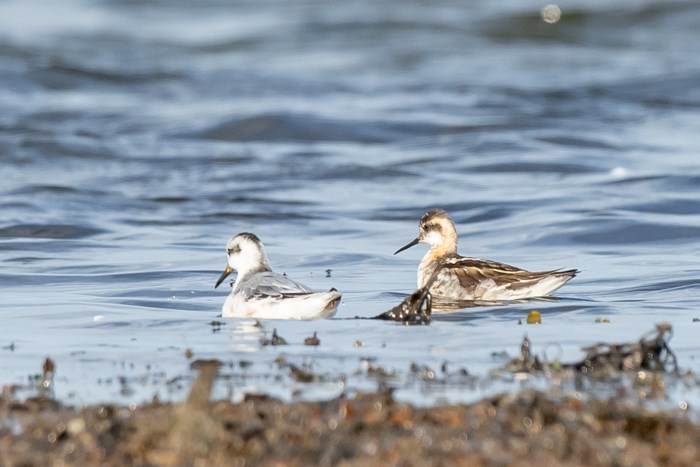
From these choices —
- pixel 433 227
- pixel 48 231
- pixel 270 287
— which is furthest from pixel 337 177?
pixel 270 287

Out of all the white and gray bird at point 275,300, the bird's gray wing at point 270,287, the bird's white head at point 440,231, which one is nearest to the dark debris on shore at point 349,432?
the white and gray bird at point 275,300

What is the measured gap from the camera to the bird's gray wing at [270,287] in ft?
29.6

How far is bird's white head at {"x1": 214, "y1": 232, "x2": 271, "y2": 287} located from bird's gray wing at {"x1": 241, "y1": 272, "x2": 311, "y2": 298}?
0.77 metres

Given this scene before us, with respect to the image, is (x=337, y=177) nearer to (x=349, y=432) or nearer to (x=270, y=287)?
(x=270, y=287)

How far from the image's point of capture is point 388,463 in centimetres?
479

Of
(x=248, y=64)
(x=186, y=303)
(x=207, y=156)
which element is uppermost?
(x=248, y=64)

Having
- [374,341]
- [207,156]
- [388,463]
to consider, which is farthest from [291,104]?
[388,463]

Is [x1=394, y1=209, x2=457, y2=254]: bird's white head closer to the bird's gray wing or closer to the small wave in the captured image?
the bird's gray wing

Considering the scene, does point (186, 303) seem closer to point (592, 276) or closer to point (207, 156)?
point (592, 276)

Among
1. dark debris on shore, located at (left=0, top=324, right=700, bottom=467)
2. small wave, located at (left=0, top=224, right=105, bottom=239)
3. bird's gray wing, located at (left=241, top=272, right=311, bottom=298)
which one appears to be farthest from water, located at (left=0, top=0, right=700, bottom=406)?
dark debris on shore, located at (left=0, top=324, right=700, bottom=467)

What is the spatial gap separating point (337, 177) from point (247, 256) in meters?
8.55

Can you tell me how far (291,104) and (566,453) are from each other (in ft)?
67.5

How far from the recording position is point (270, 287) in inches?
360

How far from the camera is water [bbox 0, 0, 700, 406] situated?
794cm
